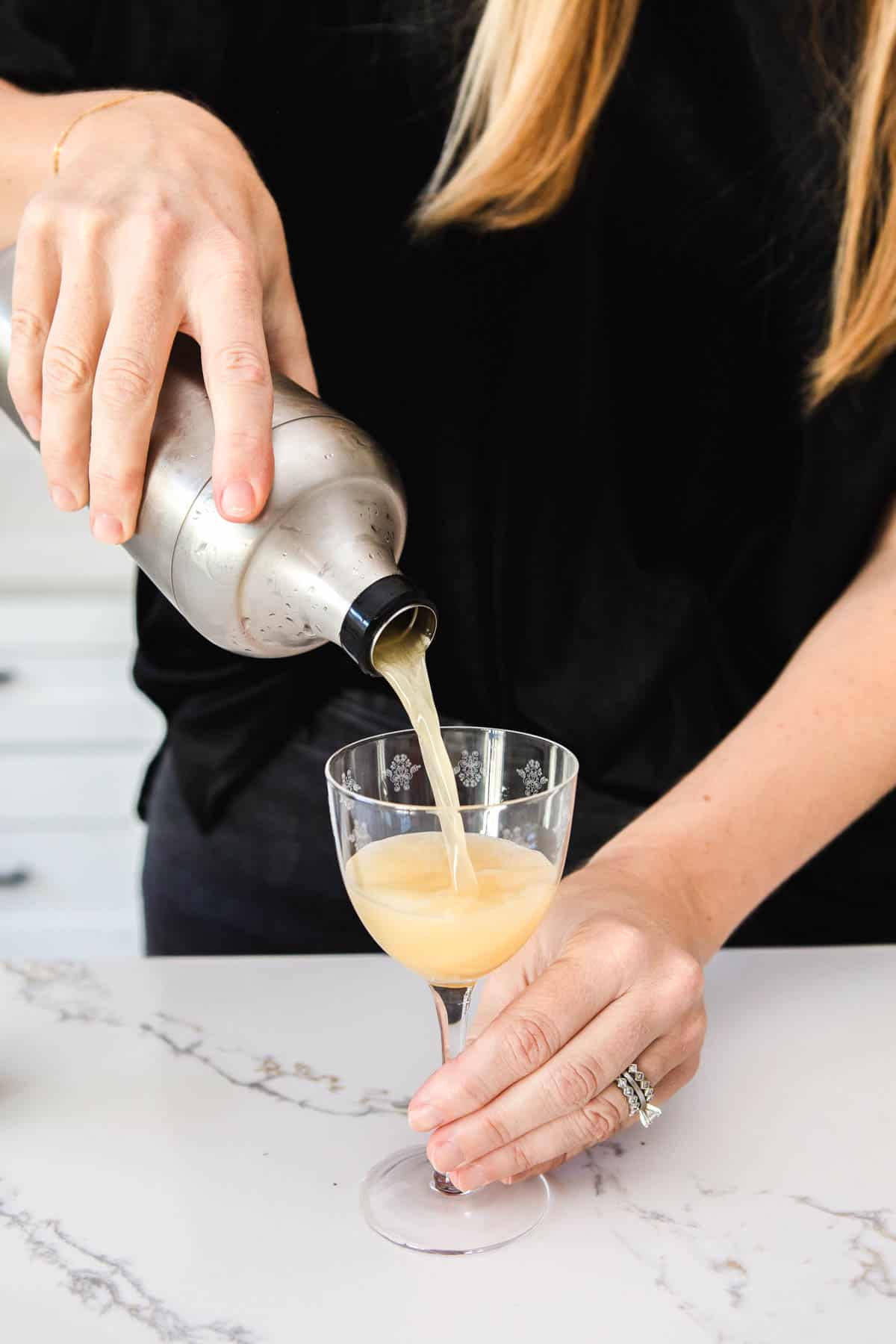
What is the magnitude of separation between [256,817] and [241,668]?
0.15 meters

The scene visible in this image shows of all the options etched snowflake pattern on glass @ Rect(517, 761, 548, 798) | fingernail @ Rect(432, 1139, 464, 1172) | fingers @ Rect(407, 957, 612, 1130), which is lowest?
fingernail @ Rect(432, 1139, 464, 1172)

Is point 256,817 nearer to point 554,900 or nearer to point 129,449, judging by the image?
point 554,900

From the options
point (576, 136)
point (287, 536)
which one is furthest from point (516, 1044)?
point (576, 136)

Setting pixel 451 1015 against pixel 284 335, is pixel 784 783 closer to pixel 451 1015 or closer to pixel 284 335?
pixel 451 1015

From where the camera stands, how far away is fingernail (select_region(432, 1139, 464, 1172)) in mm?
772

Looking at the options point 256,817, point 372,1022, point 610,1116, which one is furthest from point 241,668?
point 610,1116

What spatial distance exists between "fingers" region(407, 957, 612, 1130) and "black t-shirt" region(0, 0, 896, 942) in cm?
49

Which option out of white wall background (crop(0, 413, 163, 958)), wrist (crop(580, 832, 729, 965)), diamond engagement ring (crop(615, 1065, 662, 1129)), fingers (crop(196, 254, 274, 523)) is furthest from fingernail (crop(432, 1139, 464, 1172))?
white wall background (crop(0, 413, 163, 958))

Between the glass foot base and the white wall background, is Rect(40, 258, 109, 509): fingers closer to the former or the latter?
the glass foot base

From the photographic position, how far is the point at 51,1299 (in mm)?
726

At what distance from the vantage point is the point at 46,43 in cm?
114

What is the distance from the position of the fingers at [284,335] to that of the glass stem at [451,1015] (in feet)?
1.28

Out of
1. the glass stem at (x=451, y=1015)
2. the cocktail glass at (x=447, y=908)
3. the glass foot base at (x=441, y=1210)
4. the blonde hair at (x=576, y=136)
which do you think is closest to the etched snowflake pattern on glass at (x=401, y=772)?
the cocktail glass at (x=447, y=908)

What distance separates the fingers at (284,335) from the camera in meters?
0.92
